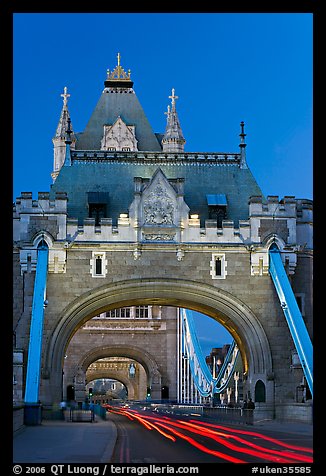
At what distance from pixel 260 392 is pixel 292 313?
14.6ft

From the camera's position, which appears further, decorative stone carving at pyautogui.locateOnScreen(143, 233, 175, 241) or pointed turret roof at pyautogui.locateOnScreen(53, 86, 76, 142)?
pointed turret roof at pyautogui.locateOnScreen(53, 86, 76, 142)

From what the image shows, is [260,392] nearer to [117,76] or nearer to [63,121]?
[117,76]

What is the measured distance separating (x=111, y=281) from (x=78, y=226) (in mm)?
3128

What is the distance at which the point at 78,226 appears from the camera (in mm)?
45406

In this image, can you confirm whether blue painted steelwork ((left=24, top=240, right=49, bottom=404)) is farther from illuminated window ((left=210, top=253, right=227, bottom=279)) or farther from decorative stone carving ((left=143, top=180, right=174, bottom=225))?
illuminated window ((left=210, top=253, right=227, bottom=279))

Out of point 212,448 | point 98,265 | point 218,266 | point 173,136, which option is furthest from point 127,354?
point 212,448

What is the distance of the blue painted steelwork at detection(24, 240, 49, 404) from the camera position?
3844 centimetres

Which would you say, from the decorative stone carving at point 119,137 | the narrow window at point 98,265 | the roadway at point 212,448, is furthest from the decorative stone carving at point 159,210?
the roadway at point 212,448

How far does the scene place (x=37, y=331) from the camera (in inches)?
1638

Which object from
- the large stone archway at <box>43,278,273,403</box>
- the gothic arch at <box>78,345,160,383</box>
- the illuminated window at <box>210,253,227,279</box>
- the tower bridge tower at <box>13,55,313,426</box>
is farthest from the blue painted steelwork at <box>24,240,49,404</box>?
the gothic arch at <box>78,345,160,383</box>

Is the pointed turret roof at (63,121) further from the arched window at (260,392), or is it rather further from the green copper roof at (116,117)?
the arched window at (260,392)

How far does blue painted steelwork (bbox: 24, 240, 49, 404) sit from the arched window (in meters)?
10.4
